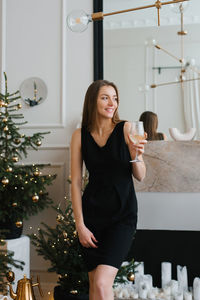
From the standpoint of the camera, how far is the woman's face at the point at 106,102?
203 cm

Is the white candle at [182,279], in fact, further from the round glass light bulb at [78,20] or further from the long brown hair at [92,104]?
the round glass light bulb at [78,20]

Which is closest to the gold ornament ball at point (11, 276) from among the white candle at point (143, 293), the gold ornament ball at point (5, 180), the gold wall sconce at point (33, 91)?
the gold ornament ball at point (5, 180)

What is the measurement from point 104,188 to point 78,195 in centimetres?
17

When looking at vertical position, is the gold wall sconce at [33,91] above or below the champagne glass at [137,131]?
above

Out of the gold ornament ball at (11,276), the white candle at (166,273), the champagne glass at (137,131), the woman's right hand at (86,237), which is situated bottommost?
the white candle at (166,273)

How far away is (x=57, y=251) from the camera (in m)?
2.85

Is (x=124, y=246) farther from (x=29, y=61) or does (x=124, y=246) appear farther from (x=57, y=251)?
(x=29, y=61)

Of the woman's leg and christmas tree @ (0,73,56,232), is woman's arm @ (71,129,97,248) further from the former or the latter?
christmas tree @ (0,73,56,232)

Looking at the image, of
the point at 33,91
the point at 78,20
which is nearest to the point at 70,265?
the point at 78,20

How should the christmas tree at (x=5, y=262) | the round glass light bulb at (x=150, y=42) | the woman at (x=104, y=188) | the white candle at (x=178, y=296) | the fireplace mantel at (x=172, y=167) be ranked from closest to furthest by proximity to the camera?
the woman at (x=104, y=188) → the white candle at (x=178, y=296) → the christmas tree at (x=5, y=262) → the fireplace mantel at (x=172, y=167) → the round glass light bulb at (x=150, y=42)

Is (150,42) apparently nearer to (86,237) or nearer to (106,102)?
(106,102)

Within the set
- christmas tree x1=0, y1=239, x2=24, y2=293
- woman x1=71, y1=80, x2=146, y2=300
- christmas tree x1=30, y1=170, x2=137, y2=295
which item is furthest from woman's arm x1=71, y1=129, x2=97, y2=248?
christmas tree x1=0, y1=239, x2=24, y2=293

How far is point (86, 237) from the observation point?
189 centimetres

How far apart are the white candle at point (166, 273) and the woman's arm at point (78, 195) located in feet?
4.69
